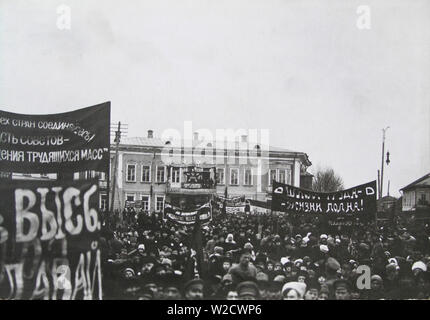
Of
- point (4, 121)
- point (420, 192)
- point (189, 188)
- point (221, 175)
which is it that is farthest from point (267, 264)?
point (221, 175)

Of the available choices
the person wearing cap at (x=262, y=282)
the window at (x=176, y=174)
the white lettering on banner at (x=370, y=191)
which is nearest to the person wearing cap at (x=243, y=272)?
the person wearing cap at (x=262, y=282)

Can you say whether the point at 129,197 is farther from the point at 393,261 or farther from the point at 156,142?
the point at 393,261

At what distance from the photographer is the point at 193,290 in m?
7.41

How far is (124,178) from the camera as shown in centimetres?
1856

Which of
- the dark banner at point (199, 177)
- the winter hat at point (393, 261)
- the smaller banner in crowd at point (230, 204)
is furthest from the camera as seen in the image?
the dark banner at point (199, 177)

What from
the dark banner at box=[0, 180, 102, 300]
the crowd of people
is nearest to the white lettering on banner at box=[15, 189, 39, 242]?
the dark banner at box=[0, 180, 102, 300]

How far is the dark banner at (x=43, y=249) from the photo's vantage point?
6547 mm

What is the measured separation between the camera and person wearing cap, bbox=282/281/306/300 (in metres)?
7.71

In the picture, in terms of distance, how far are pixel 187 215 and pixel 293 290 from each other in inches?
98.0

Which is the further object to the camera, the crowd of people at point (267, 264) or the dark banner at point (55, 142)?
the crowd of people at point (267, 264)

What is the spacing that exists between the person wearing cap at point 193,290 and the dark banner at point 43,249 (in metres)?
1.24

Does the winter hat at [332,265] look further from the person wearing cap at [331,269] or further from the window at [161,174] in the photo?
the window at [161,174]
